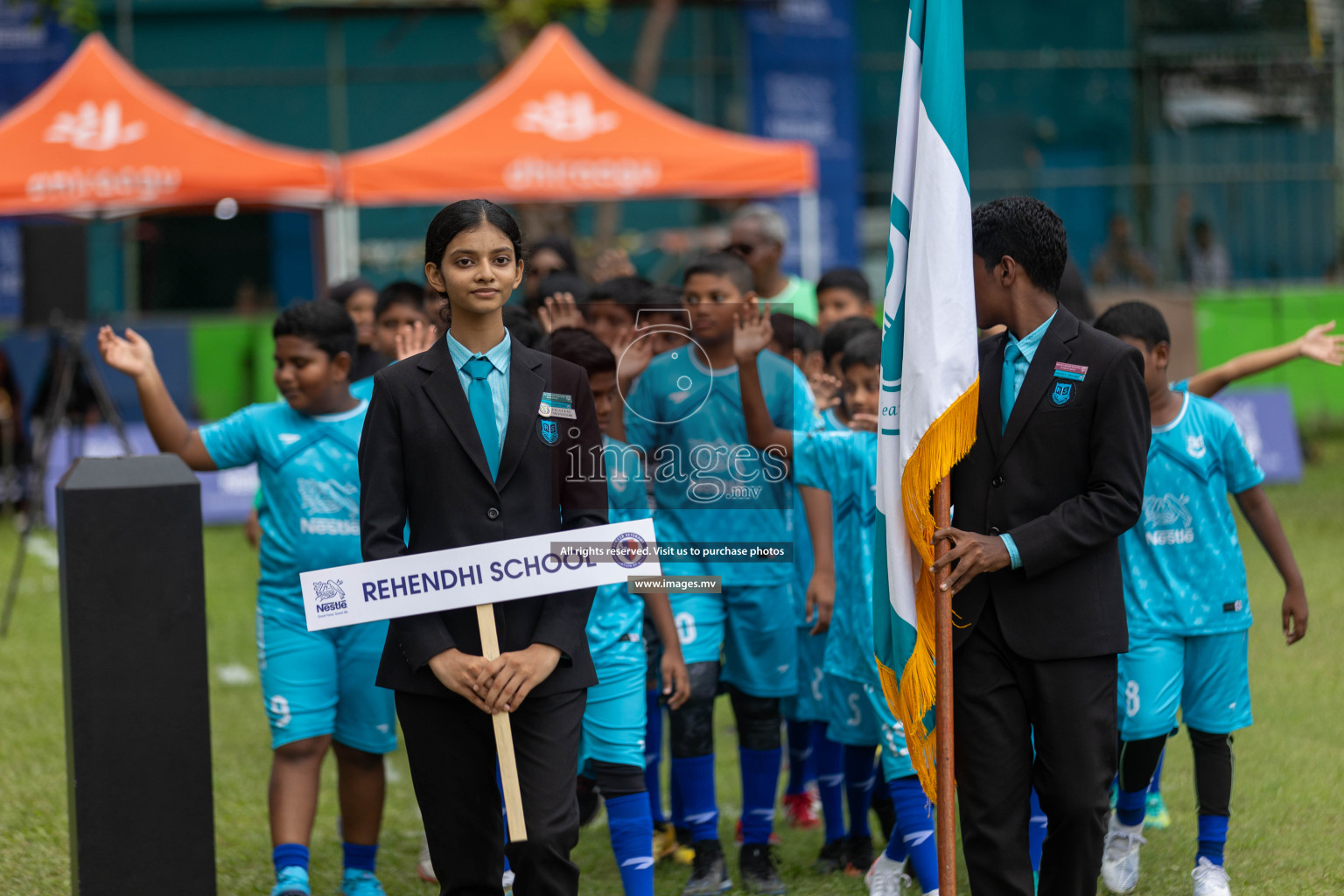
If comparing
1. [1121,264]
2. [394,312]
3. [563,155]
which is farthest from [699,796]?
[1121,264]

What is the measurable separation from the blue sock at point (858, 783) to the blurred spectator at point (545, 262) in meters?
2.57

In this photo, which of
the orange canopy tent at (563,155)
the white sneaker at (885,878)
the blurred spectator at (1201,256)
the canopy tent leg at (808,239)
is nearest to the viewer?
the white sneaker at (885,878)

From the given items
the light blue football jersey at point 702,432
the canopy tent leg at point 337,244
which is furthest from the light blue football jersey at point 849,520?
the canopy tent leg at point 337,244

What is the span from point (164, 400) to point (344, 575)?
155cm

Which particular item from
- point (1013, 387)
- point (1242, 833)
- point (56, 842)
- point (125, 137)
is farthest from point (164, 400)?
point (125, 137)

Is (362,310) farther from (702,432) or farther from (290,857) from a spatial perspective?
(290,857)

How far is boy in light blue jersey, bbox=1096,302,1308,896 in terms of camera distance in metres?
4.65

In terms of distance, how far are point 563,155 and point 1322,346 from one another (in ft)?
25.5

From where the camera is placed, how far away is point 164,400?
Result: 4.63 metres

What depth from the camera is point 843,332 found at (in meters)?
5.61

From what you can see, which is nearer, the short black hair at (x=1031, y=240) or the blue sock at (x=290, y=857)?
the short black hair at (x=1031, y=240)

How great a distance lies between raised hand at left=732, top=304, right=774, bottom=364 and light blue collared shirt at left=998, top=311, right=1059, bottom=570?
3.38 ft

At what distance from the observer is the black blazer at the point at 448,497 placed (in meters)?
3.42

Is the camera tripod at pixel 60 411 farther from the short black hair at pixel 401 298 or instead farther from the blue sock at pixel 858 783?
the blue sock at pixel 858 783
